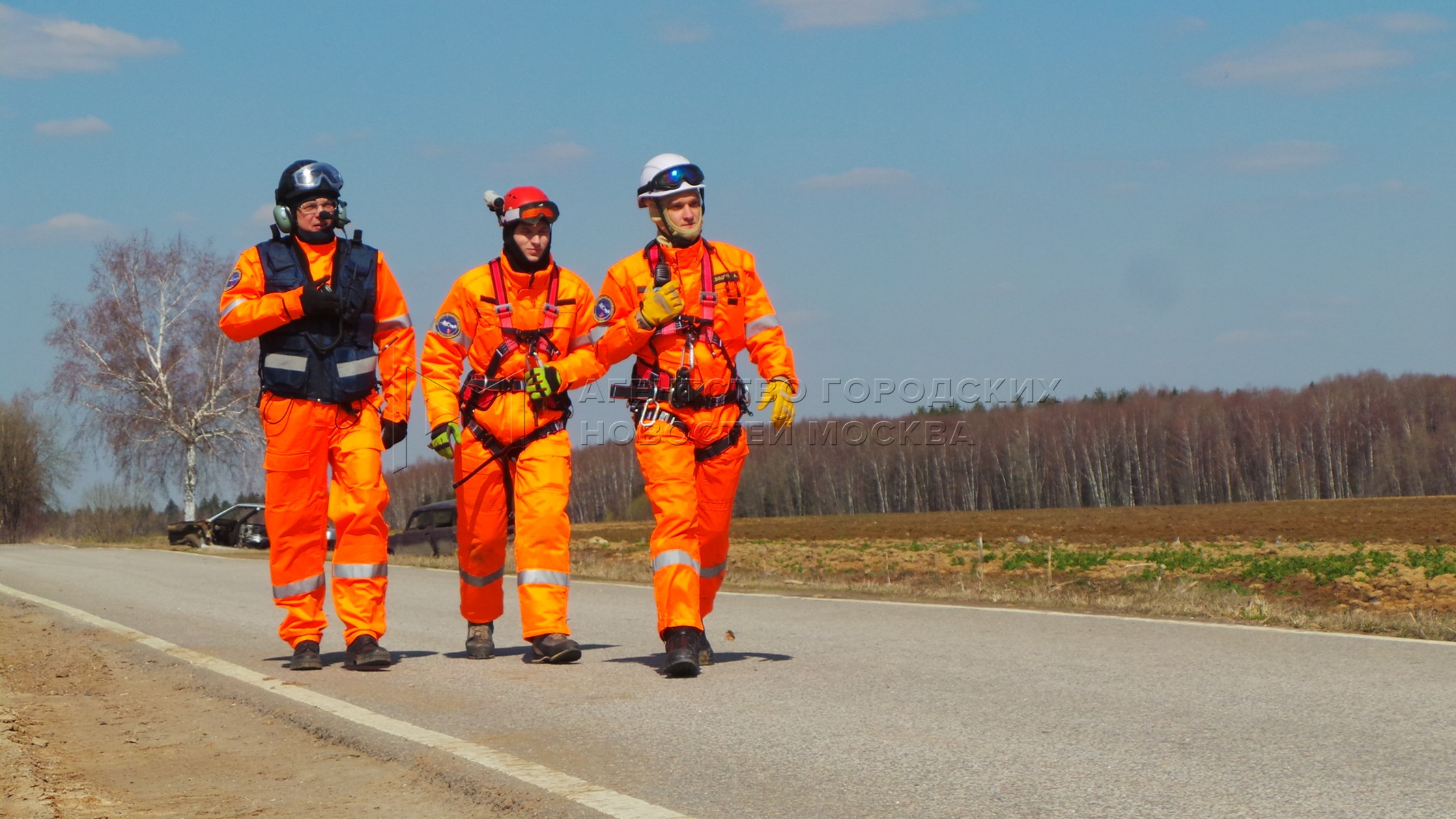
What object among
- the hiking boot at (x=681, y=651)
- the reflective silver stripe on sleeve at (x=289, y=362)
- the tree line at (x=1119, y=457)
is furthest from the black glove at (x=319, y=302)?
the tree line at (x=1119, y=457)

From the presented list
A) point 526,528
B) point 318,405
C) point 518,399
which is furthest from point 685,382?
point 318,405

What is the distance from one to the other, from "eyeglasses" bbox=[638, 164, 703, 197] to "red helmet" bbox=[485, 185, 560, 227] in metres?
0.62

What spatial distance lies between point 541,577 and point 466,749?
250 centimetres

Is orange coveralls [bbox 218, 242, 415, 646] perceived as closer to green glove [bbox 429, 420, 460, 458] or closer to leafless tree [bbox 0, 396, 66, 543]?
green glove [bbox 429, 420, 460, 458]

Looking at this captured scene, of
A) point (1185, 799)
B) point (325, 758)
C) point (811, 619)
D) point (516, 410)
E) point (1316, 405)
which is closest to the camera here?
point (1185, 799)

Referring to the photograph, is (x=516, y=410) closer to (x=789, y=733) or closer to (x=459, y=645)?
(x=459, y=645)

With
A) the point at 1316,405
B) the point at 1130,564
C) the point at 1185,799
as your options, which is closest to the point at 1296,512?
the point at 1130,564

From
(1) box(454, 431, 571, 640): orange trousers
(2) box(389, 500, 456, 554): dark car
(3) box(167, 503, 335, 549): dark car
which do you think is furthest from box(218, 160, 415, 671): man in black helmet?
(3) box(167, 503, 335, 549): dark car

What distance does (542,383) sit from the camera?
740cm

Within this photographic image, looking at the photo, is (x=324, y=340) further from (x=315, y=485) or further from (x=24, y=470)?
(x=24, y=470)

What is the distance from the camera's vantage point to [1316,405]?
98.3 meters

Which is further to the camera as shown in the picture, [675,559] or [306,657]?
[306,657]

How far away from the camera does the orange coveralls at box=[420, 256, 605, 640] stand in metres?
7.42

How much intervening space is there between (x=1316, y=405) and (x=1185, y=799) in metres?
102
